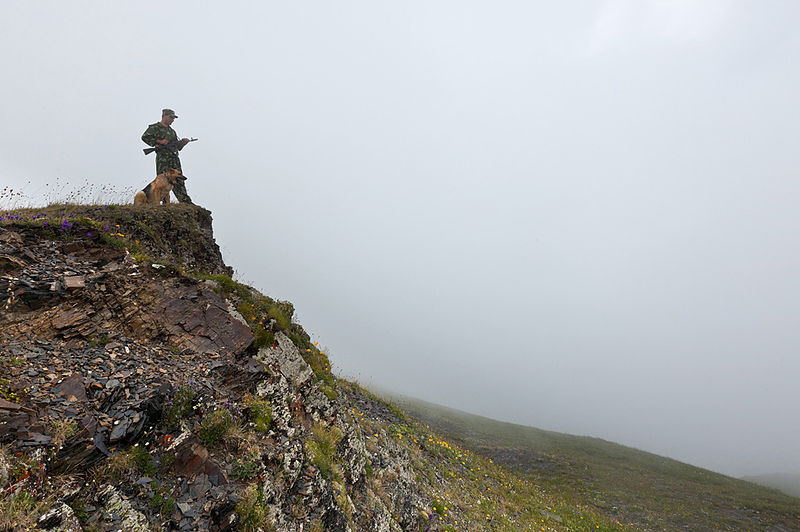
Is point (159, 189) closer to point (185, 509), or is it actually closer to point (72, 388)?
point (72, 388)

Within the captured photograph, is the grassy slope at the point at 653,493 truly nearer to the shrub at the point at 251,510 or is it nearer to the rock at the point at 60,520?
the shrub at the point at 251,510

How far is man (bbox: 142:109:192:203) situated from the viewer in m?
19.3

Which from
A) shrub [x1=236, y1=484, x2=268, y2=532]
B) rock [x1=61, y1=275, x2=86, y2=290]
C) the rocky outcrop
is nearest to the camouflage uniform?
the rocky outcrop

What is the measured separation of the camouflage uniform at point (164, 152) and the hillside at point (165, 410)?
4672 millimetres

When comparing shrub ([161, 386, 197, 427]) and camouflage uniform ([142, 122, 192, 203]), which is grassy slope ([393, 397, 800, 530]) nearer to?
shrub ([161, 386, 197, 427])

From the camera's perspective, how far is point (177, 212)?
56.0 feet

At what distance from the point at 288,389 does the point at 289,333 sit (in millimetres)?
2631

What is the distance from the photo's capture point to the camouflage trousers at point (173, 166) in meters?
19.3

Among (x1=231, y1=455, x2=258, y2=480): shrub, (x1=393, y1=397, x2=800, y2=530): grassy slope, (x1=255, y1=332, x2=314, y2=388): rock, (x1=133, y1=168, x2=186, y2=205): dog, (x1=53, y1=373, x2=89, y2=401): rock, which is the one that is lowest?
(x1=393, y1=397, x2=800, y2=530): grassy slope

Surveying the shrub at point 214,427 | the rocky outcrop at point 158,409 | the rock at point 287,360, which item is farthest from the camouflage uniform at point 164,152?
the shrub at point 214,427

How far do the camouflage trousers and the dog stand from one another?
1.08 feet

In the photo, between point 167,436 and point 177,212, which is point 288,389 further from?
point 177,212

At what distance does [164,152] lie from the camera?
63.9ft

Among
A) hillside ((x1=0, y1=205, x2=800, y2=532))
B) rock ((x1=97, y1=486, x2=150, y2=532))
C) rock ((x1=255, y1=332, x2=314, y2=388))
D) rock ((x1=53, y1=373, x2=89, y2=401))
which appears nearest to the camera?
rock ((x1=97, y1=486, x2=150, y2=532))
